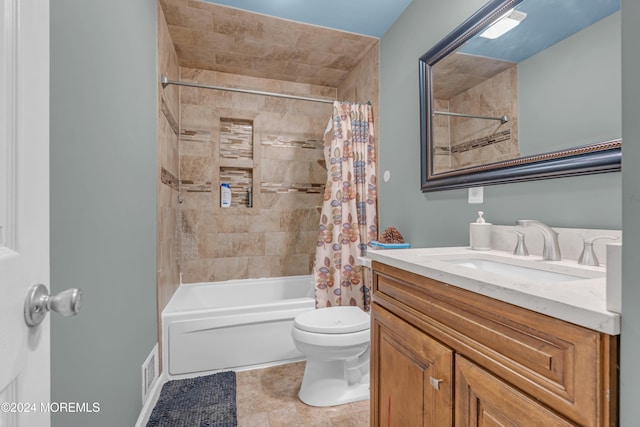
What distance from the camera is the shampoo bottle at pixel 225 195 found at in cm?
278

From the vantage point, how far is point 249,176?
2.91 metres

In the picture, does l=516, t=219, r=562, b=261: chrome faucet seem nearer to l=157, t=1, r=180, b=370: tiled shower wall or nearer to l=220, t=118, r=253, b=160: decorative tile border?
l=157, t=1, r=180, b=370: tiled shower wall

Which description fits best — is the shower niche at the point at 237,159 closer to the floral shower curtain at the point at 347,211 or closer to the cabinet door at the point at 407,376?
the floral shower curtain at the point at 347,211

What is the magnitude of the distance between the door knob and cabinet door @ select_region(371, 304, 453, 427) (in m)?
0.83

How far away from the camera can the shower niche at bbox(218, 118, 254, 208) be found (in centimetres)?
282

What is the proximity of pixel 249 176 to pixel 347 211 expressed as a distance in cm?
119

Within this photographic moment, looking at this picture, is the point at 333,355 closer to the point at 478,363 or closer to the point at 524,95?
the point at 478,363

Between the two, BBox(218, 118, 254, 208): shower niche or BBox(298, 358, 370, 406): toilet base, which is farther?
BBox(218, 118, 254, 208): shower niche

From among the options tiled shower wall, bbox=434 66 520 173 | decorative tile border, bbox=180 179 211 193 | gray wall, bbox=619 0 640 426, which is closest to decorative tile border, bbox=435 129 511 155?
tiled shower wall, bbox=434 66 520 173

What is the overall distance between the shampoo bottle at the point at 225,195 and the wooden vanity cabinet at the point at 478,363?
203 centimetres

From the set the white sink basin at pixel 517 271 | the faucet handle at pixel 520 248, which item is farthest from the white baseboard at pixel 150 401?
A: the faucet handle at pixel 520 248

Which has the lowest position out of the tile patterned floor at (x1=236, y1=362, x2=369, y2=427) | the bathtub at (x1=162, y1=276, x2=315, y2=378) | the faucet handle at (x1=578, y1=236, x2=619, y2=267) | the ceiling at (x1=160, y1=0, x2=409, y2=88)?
the tile patterned floor at (x1=236, y1=362, x2=369, y2=427)

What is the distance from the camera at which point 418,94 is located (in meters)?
1.83
